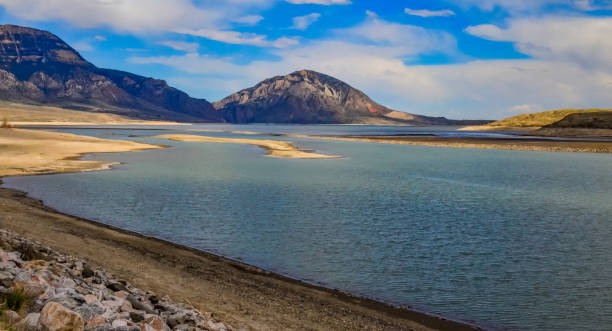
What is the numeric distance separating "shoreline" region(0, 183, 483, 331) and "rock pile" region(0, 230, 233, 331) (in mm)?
1615

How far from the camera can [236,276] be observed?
15.6 metres

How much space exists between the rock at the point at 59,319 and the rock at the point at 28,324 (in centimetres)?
10

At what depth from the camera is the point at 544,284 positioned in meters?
15.6

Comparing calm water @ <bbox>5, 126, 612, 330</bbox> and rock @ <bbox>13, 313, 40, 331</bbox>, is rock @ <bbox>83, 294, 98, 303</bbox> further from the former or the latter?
calm water @ <bbox>5, 126, 612, 330</bbox>

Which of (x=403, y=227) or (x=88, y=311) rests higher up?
(x=88, y=311)

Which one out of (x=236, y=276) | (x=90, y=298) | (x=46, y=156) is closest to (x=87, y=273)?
(x=90, y=298)

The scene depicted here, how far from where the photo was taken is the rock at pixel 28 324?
6.97 metres

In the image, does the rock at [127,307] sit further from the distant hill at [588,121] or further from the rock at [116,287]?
the distant hill at [588,121]

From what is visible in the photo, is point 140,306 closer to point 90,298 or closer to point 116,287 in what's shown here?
point 90,298

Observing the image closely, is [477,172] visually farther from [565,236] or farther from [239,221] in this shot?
[239,221]

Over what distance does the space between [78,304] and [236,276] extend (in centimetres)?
781

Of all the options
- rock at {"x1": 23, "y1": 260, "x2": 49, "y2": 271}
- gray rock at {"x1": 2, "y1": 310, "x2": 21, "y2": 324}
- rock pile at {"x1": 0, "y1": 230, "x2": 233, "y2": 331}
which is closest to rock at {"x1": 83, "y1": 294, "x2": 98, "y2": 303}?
rock pile at {"x1": 0, "y1": 230, "x2": 233, "y2": 331}

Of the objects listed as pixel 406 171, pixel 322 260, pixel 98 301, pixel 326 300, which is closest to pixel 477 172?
pixel 406 171

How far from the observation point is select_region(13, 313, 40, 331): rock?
697cm
